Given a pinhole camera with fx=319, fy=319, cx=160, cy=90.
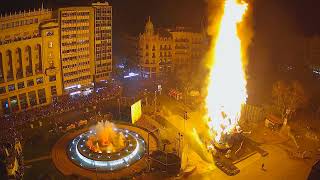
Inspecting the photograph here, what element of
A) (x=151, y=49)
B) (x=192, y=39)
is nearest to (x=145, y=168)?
(x=151, y=49)

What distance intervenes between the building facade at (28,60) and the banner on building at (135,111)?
20.4m

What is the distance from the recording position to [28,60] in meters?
70.8

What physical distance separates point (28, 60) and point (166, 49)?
40.5m

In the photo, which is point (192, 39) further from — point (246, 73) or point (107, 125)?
point (107, 125)

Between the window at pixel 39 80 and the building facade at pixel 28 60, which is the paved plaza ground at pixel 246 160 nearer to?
the building facade at pixel 28 60

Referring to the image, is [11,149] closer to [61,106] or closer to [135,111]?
[61,106]

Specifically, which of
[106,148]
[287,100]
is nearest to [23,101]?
[106,148]

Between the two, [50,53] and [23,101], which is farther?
[50,53]

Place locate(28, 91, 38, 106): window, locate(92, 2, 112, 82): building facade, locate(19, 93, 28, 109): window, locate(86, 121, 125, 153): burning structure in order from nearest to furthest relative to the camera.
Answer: locate(86, 121, 125, 153): burning structure
locate(19, 93, 28, 109): window
locate(28, 91, 38, 106): window
locate(92, 2, 112, 82): building facade

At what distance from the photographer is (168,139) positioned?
206 ft

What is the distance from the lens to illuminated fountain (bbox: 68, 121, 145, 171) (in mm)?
54444

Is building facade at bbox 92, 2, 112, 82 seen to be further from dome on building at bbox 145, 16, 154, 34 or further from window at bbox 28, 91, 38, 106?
window at bbox 28, 91, 38, 106

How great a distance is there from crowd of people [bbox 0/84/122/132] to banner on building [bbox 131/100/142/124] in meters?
11.0

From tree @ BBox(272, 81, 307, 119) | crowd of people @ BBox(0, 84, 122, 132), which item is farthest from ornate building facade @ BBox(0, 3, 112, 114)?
tree @ BBox(272, 81, 307, 119)
